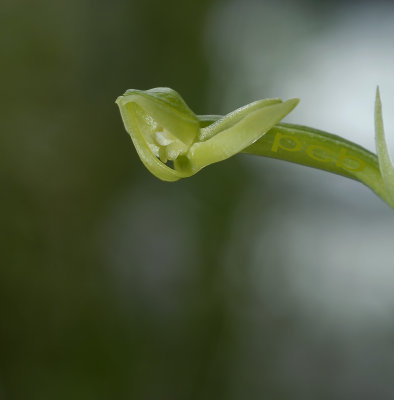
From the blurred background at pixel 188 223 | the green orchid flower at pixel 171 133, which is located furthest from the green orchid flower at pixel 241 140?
the blurred background at pixel 188 223

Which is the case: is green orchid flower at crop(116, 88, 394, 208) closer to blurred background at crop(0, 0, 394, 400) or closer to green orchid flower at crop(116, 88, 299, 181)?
green orchid flower at crop(116, 88, 299, 181)

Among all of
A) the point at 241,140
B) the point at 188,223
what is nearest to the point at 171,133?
the point at 241,140

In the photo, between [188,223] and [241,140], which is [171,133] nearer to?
[241,140]

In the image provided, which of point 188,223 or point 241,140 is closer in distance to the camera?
point 241,140

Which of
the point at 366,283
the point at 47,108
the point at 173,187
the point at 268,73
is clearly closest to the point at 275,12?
the point at 268,73

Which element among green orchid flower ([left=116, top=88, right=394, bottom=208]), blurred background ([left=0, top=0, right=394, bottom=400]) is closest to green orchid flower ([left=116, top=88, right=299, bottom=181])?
green orchid flower ([left=116, top=88, right=394, bottom=208])

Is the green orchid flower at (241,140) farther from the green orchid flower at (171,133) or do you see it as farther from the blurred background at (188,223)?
the blurred background at (188,223)

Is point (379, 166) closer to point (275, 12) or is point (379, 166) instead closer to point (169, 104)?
point (169, 104)
